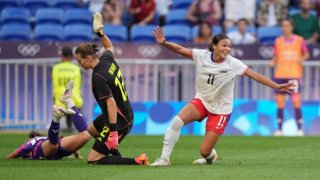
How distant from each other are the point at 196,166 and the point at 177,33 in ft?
34.6

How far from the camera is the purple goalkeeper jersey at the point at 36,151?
14.6 metres

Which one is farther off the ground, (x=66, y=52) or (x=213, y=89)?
(x=66, y=52)

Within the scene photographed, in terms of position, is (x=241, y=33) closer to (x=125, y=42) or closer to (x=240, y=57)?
(x=240, y=57)

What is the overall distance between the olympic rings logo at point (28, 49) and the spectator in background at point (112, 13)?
2796 millimetres

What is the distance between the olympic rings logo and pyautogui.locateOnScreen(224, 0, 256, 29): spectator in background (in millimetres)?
4869

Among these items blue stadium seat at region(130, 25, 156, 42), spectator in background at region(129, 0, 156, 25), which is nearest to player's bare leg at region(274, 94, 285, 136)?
blue stadium seat at region(130, 25, 156, 42)

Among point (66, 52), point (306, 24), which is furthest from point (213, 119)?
point (306, 24)

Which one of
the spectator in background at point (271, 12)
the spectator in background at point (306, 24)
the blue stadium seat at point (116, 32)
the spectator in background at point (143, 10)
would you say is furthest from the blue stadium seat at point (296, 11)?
the blue stadium seat at point (116, 32)

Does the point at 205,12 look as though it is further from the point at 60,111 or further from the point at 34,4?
the point at 60,111

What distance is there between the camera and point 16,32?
2425cm

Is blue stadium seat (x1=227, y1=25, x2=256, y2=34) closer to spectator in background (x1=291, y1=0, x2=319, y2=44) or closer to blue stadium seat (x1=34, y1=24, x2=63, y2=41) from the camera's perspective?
spectator in background (x1=291, y1=0, x2=319, y2=44)

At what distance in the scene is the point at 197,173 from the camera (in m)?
12.5

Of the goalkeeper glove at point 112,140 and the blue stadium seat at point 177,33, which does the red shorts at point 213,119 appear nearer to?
the goalkeeper glove at point 112,140

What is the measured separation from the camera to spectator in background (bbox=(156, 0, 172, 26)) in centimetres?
2530
